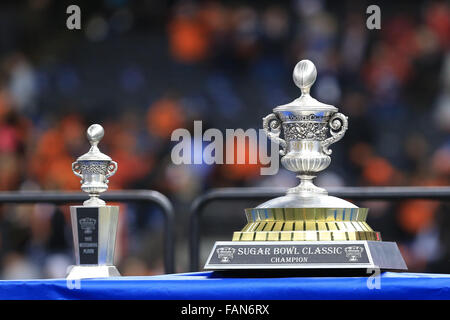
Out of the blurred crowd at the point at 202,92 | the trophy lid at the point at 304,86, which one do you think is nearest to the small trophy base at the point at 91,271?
the trophy lid at the point at 304,86

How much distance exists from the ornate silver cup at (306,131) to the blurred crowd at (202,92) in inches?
148

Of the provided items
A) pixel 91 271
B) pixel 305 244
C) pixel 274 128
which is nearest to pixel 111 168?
pixel 91 271

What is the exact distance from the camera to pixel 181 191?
6.19 metres

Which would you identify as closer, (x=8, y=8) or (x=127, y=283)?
(x=127, y=283)

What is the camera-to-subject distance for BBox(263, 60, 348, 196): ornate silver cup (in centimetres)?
215

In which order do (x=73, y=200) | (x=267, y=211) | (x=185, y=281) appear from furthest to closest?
(x=73, y=200) < (x=267, y=211) < (x=185, y=281)

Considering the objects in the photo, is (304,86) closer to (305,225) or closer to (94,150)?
Answer: (305,225)

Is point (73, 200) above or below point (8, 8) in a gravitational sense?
below

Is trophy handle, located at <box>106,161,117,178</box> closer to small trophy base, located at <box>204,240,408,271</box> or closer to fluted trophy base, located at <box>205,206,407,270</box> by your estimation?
fluted trophy base, located at <box>205,206,407,270</box>

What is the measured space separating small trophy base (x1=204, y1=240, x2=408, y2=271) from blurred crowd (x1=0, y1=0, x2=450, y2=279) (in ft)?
13.3

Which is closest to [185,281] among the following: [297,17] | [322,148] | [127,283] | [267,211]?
[127,283]

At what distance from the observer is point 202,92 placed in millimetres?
6574

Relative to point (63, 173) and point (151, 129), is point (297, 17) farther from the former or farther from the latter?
point (63, 173)

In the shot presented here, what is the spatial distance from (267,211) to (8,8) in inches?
207
